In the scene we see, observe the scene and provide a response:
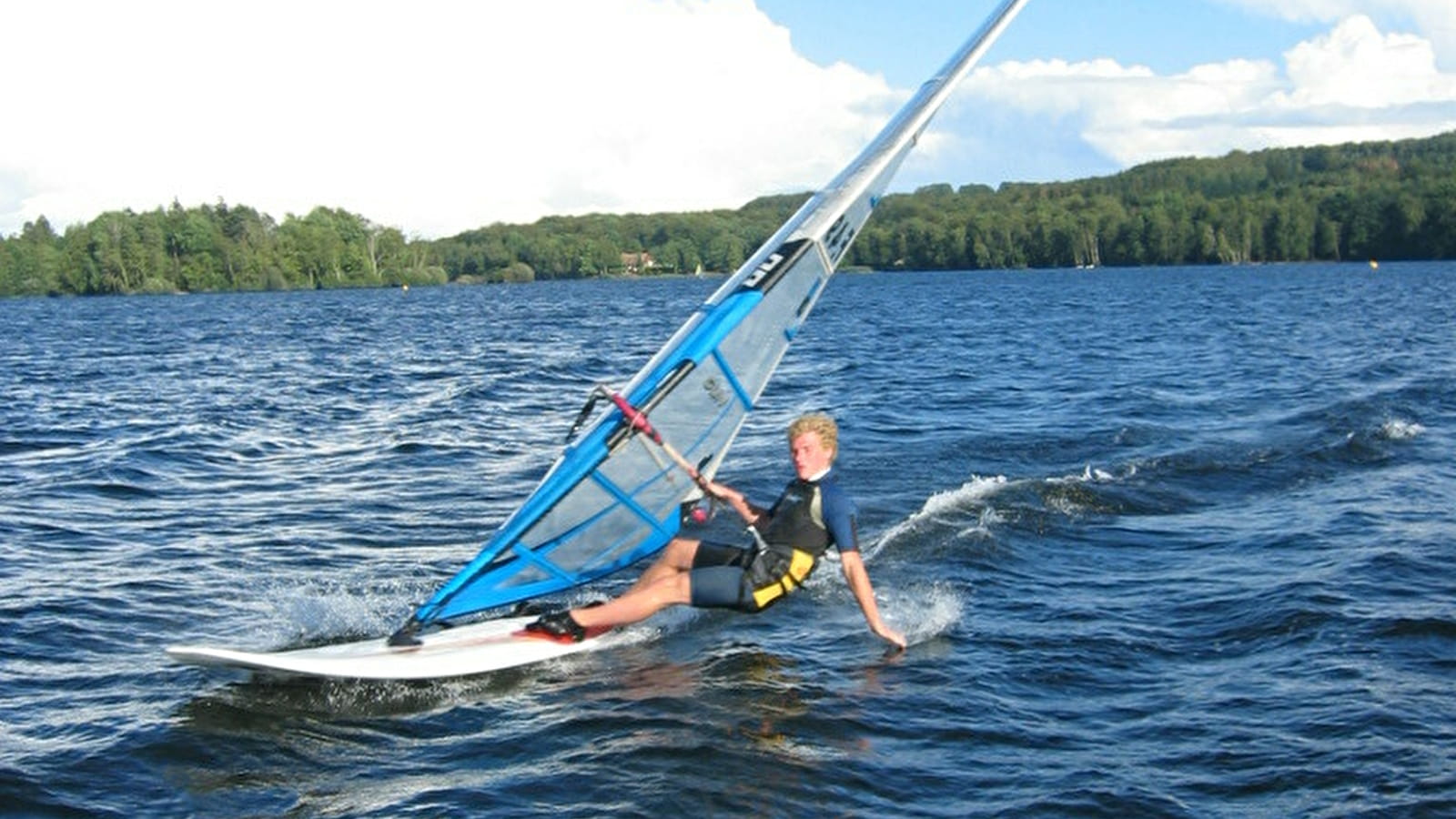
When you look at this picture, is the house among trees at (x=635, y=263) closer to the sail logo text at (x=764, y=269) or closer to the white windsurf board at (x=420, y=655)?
the sail logo text at (x=764, y=269)

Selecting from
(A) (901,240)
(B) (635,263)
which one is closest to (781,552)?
(A) (901,240)

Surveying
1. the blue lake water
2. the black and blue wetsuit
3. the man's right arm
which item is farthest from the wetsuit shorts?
the blue lake water

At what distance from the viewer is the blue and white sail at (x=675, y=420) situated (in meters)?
8.77

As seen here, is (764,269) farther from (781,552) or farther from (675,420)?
(781,552)

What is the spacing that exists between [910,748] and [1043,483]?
7369mm

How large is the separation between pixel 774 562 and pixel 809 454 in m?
0.68

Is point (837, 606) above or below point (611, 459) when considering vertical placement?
below

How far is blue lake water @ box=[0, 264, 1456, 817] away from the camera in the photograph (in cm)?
698

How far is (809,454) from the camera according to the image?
28.6 feet

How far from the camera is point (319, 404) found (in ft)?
78.5

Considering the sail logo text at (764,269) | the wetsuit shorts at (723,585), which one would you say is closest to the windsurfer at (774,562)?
the wetsuit shorts at (723,585)

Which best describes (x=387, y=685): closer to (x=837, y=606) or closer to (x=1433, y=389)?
(x=837, y=606)

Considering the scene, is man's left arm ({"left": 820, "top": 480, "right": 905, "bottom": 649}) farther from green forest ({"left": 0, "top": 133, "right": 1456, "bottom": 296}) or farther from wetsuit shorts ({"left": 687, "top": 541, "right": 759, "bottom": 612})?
green forest ({"left": 0, "top": 133, "right": 1456, "bottom": 296})

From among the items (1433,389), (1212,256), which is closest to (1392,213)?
(1212,256)
